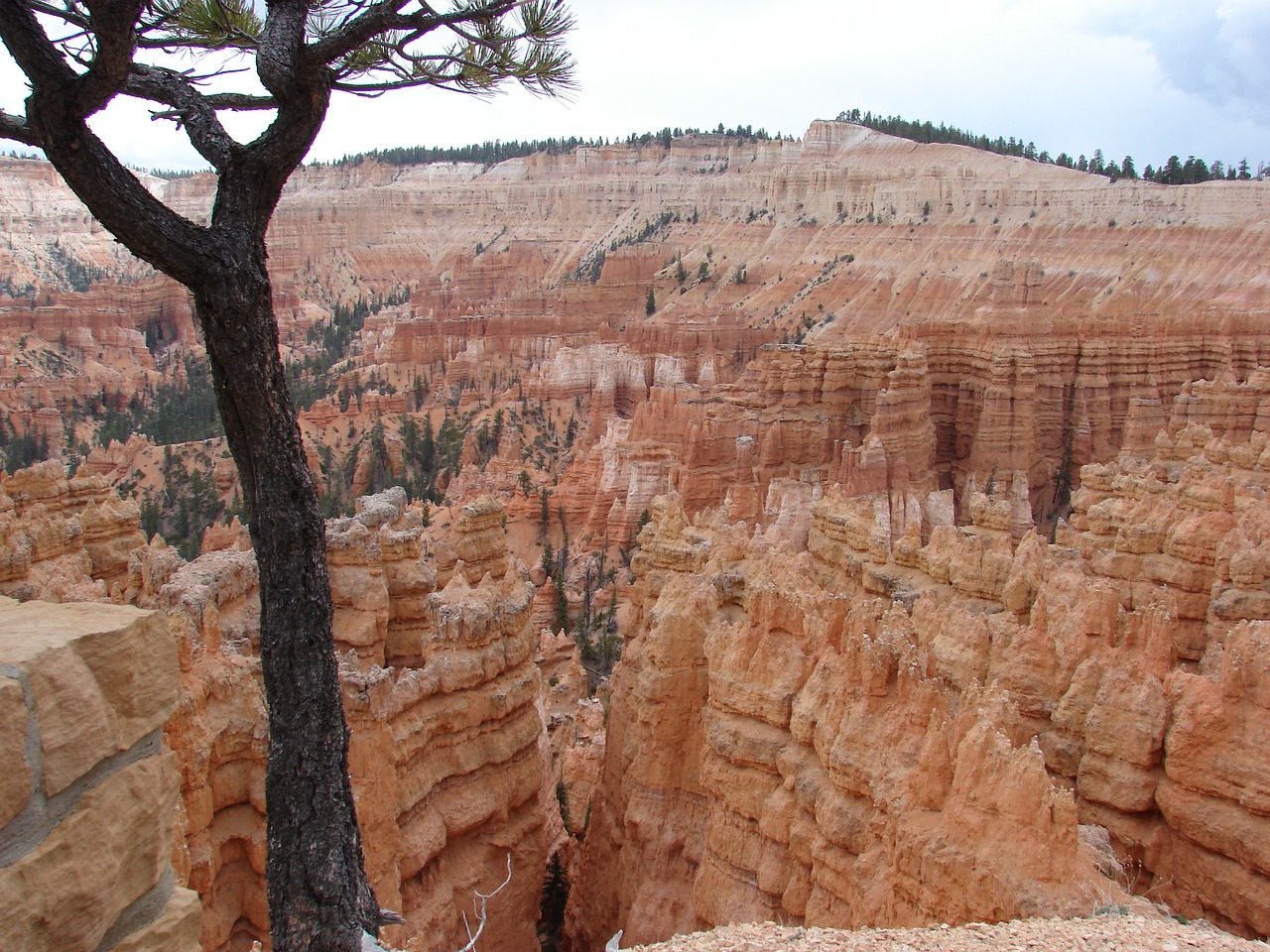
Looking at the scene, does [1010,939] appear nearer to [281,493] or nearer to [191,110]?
[281,493]

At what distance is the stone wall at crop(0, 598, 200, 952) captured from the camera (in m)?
2.29

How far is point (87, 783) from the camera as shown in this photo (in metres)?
2.51

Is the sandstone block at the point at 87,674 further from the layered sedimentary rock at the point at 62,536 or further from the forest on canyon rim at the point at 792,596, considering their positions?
the layered sedimentary rock at the point at 62,536

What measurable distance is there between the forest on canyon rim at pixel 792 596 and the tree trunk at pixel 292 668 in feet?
5.50

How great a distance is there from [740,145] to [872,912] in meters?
104

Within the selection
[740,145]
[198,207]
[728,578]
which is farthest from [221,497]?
[198,207]

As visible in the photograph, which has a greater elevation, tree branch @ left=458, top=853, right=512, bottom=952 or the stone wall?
the stone wall

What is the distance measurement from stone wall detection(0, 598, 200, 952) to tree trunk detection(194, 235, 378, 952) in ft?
6.07

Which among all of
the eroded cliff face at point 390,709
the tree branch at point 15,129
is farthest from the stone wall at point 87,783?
the eroded cliff face at point 390,709

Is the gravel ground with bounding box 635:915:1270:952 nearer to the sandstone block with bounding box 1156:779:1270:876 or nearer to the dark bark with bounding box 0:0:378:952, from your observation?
the dark bark with bounding box 0:0:378:952

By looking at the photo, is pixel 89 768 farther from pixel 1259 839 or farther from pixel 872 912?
pixel 1259 839

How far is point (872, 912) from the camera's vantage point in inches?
263

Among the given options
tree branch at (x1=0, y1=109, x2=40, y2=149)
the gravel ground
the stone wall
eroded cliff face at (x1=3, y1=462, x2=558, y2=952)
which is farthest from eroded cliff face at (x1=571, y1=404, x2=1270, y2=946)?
tree branch at (x1=0, y1=109, x2=40, y2=149)

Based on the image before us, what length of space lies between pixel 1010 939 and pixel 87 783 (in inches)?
173
